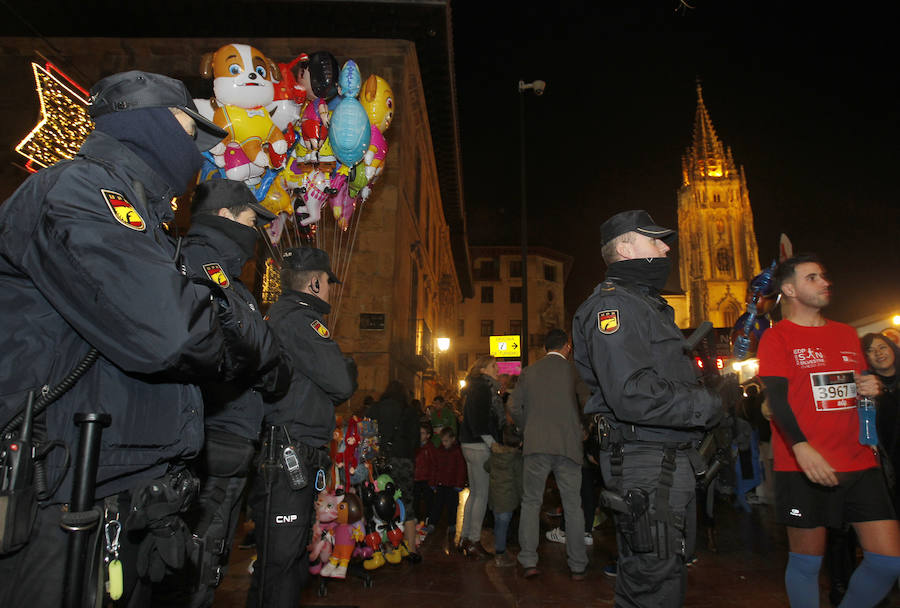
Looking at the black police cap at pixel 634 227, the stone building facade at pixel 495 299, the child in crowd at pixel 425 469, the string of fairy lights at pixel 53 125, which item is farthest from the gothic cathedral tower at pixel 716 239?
the black police cap at pixel 634 227

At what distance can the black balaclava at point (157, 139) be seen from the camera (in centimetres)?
186

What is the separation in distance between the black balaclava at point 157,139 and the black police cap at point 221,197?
3.57ft

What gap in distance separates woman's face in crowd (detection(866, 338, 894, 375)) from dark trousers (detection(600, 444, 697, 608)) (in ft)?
9.82

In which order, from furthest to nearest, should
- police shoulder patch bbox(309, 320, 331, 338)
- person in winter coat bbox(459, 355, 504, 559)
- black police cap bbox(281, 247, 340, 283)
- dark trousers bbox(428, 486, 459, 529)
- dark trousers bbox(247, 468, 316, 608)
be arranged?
dark trousers bbox(428, 486, 459, 529) < person in winter coat bbox(459, 355, 504, 559) < black police cap bbox(281, 247, 340, 283) < police shoulder patch bbox(309, 320, 331, 338) < dark trousers bbox(247, 468, 316, 608)

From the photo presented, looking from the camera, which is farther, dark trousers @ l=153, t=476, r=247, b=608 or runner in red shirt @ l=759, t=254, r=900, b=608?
runner in red shirt @ l=759, t=254, r=900, b=608

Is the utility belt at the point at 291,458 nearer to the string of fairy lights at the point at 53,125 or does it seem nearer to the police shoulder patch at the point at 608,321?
the police shoulder patch at the point at 608,321

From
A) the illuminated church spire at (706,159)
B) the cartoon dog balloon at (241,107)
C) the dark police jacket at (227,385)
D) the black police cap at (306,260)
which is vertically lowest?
the dark police jacket at (227,385)

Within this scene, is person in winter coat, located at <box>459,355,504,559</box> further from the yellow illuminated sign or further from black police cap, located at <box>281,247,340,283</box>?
the yellow illuminated sign

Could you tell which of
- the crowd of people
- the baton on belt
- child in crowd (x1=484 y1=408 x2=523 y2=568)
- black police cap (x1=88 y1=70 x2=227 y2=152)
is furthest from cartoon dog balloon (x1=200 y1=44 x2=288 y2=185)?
the baton on belt

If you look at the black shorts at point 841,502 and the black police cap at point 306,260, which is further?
the black police cap at point 306,260

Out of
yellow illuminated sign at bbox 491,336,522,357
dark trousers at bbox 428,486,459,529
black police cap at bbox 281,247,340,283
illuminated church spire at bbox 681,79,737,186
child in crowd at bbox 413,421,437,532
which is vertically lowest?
dark trousers at bbox 428,486,459,529

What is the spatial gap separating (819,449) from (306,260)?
3.71 meters

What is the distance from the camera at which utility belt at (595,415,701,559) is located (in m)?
2.46

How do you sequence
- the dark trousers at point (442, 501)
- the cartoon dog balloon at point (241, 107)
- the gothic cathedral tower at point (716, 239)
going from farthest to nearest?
1. the gothic cathedral tower at point (716, 239)
2. the dark trousers at point (442, 501)
3. the cartoon dog balloon at point (241, 107)
